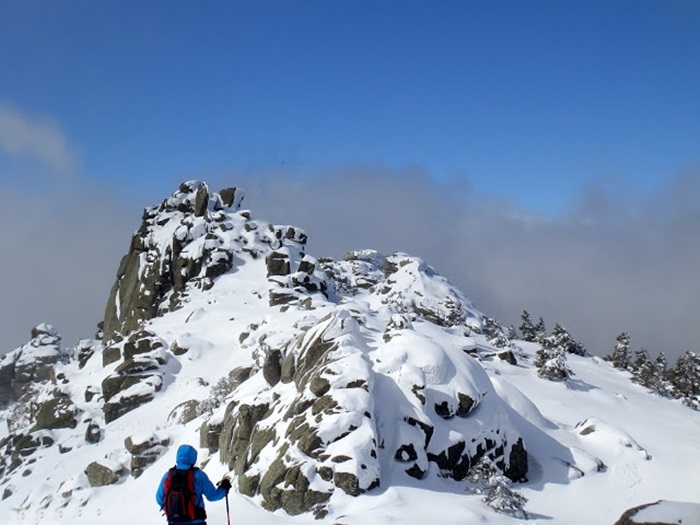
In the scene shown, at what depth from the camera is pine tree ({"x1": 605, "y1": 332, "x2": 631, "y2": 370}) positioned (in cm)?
5396

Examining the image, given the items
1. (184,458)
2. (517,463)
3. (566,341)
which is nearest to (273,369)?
(517,463)

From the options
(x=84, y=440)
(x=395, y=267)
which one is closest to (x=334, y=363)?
(x=84, y=440)

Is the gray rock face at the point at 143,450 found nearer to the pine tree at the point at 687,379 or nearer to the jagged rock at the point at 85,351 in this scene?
the jagged rock at the point at 85,351

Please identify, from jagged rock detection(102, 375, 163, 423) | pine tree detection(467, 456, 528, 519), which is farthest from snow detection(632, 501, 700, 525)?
jagged rock detection(102, 375, 163, 423)

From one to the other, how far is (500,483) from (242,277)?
51.4m

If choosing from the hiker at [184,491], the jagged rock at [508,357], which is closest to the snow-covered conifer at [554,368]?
the jagged rock at [508,357]

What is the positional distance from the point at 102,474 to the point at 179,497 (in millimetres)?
27294

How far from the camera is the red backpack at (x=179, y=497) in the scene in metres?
9.30

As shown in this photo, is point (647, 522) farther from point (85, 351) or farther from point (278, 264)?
point (85, 351)

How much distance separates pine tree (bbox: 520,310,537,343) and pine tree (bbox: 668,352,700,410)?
24.6 meters

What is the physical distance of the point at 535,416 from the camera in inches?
1114

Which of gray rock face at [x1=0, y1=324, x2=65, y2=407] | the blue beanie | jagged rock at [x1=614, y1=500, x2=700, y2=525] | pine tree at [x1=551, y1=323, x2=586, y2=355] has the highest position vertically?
gray rock face at [x1=0, y1=324, x2=65, y2=407]

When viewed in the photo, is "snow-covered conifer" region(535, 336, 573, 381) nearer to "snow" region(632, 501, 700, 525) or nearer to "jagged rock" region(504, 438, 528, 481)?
"jagged rock" region(504, 438, 528, 481)

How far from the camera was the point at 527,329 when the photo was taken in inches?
2928
